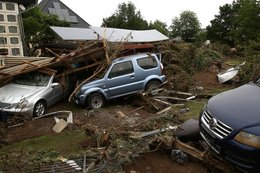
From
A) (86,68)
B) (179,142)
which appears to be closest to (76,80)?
(86,68)

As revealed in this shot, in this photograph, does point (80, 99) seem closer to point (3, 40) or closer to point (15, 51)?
point (15, 51)

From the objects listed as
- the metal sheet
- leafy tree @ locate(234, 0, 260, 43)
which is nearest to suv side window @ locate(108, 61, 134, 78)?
the metal sheet

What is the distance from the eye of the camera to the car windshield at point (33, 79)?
40.0 ft

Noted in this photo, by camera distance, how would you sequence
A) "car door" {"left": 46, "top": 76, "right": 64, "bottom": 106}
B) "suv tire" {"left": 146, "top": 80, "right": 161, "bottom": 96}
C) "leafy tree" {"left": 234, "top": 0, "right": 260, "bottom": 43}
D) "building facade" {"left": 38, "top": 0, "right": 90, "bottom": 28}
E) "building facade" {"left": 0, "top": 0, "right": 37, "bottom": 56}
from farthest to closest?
"building facade" {"left": 38, "top": 0, "right": 90, "bottom": 28} → "leafy tree" {"left": 234, "top": 0, "right": 260, "bottom": 43} → "building facade" {"left": 0, "top": 0, "right": 37, "bottom": 56} → "suv tire" {"left": 146, "top": 80, "right": 161, "bottom": 96} → "car door" {"left": 46, "top": 76, "right": 64, "bottom": 106}

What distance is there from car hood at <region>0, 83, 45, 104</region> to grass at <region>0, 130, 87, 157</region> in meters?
2.60

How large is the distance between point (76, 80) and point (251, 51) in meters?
8.68

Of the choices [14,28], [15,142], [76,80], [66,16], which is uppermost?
[66,16]

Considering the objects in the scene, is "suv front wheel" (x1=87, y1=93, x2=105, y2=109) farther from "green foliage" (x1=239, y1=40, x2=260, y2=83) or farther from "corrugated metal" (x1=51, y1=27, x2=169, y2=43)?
"green foliage" (x1=239, y1=40, x2=260, y2=83)

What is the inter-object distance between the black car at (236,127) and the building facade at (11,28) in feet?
68.4

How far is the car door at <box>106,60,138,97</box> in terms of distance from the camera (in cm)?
1250

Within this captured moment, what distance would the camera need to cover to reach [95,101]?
12.3 meters

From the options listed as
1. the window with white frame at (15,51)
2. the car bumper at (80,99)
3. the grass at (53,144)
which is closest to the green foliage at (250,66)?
the car bumper at (80,99)

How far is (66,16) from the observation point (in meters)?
50.2

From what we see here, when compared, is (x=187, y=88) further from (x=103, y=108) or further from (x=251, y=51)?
(x=251, y=51)
